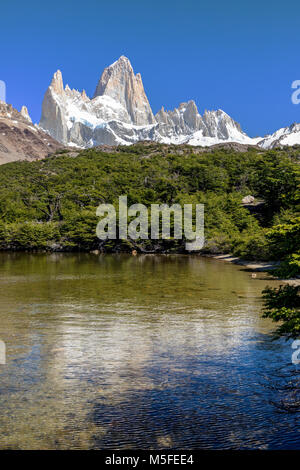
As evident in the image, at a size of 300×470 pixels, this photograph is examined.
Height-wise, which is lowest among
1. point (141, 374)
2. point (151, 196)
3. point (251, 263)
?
point (141, 374)

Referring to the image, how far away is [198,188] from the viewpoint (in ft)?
332

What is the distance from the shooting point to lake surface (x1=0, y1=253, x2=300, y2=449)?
35.3 ft

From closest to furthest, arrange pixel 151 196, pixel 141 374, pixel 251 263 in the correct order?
pixel 141 374 → pixel 251 263 → pixel 151 196

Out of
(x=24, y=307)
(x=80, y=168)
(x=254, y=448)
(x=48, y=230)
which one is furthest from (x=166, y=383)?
(x=80, y=168)

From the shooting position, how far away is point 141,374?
50.0 feet

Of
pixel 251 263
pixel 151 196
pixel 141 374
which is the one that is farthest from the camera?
pixel 151 196

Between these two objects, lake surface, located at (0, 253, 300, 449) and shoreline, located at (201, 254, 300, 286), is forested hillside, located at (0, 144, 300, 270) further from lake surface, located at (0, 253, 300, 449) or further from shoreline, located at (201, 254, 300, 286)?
lake surface, located at (0, 253, 300, 449)

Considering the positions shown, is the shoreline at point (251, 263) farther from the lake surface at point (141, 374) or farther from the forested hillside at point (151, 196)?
the lake surface at point (141, 374)

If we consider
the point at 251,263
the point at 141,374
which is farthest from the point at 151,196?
the point at 141,374

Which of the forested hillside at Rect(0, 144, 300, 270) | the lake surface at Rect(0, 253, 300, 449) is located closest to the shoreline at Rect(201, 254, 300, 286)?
the forested hillside at Rect(0, 144, 300, 270)

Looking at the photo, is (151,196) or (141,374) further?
(151,196)

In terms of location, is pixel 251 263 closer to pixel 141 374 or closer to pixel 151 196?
pixel 151 196

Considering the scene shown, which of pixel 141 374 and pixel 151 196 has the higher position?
pixel 151 196

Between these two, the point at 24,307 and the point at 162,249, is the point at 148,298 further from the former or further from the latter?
the point at 162,249
